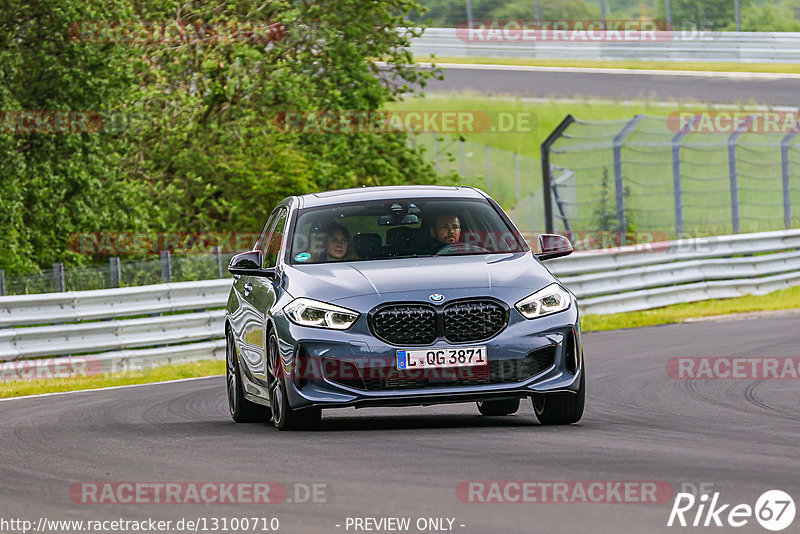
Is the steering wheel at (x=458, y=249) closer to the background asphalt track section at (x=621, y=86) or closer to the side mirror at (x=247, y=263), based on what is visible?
the side mirror at (x=247, y=263)

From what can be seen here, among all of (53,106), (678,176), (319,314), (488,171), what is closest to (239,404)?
(319,314)

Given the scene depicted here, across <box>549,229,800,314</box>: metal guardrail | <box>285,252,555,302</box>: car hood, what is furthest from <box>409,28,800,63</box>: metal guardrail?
<box>285,252,555,302</box>: car hood

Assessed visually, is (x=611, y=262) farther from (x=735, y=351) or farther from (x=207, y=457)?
(x=207, y=457)

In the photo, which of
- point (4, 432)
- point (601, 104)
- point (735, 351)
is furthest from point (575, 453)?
point (601, 104)

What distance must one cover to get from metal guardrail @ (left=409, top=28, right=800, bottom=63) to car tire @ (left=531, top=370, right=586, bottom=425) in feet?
116

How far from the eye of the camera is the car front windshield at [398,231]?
10.3 metres

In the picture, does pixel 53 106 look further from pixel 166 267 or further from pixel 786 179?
pixel 786 179

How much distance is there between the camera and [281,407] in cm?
970

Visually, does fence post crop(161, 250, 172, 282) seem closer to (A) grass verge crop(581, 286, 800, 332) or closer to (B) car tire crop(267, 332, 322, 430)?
(A) grass verge crop(581, 286, 800, 332)

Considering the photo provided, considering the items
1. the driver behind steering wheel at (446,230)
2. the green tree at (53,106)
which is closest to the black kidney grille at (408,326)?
the driver behind steering wheel at (446,230)

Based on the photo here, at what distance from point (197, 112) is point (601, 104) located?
1565cm

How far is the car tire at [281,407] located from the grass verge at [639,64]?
114 ft

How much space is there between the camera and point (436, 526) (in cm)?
600

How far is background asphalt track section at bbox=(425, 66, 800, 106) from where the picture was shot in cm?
4131
